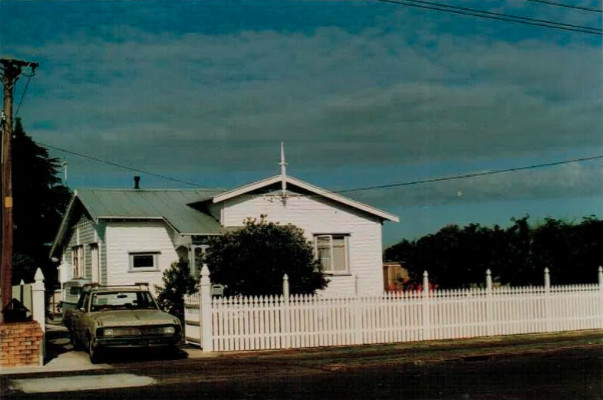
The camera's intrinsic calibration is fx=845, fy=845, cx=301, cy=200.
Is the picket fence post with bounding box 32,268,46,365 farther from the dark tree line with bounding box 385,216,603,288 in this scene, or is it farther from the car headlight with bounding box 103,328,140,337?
the dark tree line with bounding box 385,216,603,288

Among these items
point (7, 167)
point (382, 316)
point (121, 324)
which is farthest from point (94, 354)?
point (382, 316)

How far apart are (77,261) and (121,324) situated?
55.0 feet

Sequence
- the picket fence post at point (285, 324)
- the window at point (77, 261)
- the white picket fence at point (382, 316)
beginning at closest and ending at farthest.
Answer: the white picket fence at point (382, 316), the picket fence post at point (285, 324), the window at point (77, 261)

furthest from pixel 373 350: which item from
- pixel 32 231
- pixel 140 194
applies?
pixel 32 231

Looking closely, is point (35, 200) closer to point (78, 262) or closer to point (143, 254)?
point (78, 262)

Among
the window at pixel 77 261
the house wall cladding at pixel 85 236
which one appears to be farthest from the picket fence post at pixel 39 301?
the window at pixel 77 261

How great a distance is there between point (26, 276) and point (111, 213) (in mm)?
13433

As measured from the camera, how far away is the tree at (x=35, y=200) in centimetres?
5372

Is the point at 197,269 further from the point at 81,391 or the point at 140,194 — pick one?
the point at 81,391

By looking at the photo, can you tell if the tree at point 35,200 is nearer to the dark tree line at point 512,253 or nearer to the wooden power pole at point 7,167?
the dark tree line at point 512,253

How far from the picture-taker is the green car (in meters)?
17.7

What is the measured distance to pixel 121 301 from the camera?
20094 millimetres

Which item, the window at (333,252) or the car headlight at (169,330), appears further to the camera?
the window at (333,252)

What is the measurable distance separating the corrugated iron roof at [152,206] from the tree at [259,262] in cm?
442
